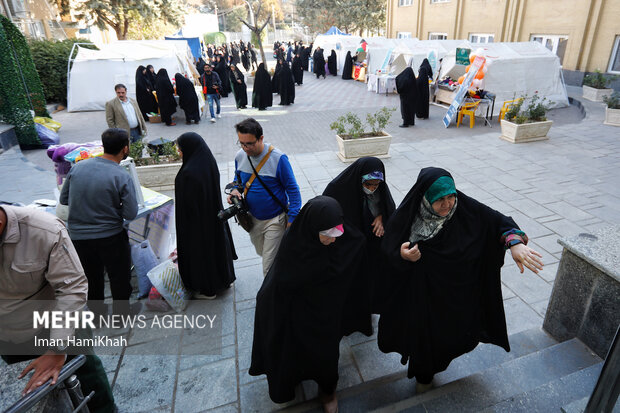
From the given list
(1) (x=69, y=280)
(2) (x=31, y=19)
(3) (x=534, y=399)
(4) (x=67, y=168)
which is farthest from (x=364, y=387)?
(2) (x=31, y=19)

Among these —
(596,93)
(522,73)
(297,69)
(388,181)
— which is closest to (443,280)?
(388,181)

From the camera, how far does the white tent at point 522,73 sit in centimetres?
1184

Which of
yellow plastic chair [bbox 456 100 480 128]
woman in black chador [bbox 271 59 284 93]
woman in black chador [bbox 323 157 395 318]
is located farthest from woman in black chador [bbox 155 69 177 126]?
woman in black chador [bbox 323 157 395 318]

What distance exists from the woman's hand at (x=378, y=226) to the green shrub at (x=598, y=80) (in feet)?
46.5

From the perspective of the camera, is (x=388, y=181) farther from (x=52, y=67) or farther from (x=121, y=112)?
(x=52, y=67)

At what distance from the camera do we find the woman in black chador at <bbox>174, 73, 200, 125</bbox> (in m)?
11.0

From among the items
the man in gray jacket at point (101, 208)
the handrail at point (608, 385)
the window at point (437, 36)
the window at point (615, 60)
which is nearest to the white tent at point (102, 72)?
the man in gray jacket at point (101, 208)

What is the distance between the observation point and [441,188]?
2.23 m

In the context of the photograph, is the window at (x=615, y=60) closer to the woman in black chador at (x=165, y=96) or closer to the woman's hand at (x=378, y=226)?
the woman in black chador at (x=165, y=96)

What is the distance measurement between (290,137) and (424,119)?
456cm

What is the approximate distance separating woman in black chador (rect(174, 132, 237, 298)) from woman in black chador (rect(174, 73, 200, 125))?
8.60 meters

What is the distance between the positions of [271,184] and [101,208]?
144cm

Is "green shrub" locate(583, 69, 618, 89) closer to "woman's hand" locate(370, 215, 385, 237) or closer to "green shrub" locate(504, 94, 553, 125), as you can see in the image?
"green shrub" locate(504, 94, 553, 125)

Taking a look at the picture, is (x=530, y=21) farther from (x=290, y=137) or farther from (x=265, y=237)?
(x=265, y=237)
